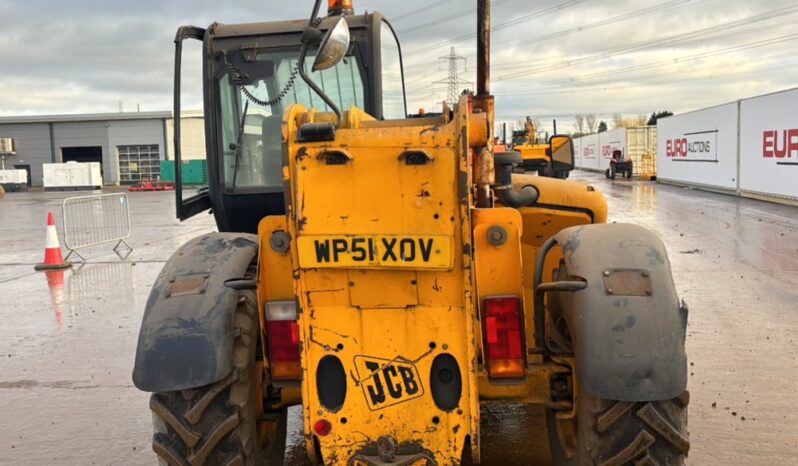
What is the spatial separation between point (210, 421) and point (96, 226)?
688 inches

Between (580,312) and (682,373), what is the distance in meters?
0.46

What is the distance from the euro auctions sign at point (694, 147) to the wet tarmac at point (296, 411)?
12.8 meters

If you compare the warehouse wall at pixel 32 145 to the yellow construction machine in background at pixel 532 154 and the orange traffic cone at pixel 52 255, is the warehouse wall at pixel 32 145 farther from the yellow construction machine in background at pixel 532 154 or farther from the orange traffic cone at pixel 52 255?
the orange traffic cone at pixel 52 255

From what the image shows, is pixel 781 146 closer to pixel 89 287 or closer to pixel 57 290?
pixel 89 287

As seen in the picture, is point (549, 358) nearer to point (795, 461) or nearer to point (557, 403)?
point (557, 403)

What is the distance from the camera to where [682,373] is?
278 cm

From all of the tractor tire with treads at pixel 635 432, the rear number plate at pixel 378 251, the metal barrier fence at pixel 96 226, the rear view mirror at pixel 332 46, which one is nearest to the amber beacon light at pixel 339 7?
the rear view mirror at pixel 332 46

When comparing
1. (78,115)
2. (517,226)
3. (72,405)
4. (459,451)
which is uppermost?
(78,115)

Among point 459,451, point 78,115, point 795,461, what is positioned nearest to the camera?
point 459,451

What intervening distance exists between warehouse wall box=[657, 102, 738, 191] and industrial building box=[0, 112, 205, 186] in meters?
36.8

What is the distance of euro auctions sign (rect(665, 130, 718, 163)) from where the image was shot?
82.2 ft

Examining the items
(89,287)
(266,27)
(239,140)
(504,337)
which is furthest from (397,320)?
(89,287)

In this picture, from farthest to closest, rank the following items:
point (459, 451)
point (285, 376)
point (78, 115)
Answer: point (78, 115), point (285, 376), point (459, 451)

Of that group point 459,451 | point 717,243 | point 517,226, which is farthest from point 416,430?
point 717,243
